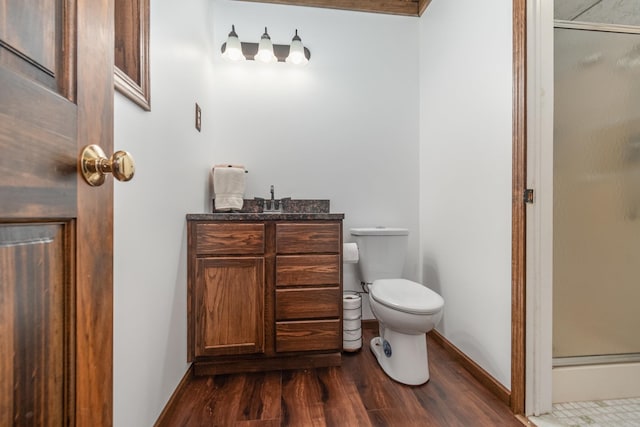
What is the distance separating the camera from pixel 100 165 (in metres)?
0.45

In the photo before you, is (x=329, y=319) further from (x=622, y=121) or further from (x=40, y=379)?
(x=622, y=121)

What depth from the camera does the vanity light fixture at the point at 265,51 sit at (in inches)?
80.3

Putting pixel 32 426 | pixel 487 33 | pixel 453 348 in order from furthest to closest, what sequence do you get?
pixel 453 348
pixel 487 33
pixel 32 426

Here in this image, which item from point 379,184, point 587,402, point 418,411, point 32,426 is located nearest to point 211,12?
point 379,184

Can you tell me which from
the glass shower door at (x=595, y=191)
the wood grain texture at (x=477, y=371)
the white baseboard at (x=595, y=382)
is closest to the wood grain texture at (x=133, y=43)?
the glass shower door at (x=595, y=191)

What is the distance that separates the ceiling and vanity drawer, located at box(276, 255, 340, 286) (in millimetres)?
1863

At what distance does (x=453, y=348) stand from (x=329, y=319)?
0.81m

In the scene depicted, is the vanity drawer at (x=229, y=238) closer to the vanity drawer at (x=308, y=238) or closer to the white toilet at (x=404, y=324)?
the vanity drawer at (x=308, y=238)

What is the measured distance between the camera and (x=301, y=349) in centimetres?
161

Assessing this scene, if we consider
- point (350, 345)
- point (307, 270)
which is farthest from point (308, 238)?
point (350, 345)

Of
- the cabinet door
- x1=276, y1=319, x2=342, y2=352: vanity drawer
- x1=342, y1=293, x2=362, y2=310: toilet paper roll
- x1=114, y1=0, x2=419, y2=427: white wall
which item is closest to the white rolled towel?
x1=114, y1=0, x2=419, y2=427: white wall

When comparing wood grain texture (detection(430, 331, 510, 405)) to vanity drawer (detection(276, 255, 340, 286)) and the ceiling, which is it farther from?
the ceiling

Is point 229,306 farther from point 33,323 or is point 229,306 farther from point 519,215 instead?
point 519,215

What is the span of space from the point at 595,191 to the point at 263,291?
1.70 metres
